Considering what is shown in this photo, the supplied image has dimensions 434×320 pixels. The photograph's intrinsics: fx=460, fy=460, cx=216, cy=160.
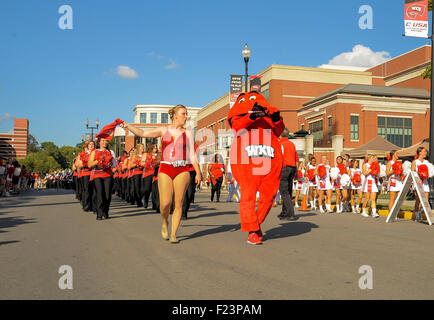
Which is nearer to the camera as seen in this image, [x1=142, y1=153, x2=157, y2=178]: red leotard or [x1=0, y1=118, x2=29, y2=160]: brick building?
[x1=142, y1=153, x2=157, y2=178]: red leotard

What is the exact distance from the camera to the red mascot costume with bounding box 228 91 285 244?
265 inches

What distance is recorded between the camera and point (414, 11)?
1286 centimetres

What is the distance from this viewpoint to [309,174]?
1459 centimetres

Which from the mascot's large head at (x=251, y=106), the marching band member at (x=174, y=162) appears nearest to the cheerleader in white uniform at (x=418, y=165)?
the mascot's large head at (x=251, y=106)

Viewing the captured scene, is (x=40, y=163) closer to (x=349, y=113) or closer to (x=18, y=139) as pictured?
(x=18, y=139)

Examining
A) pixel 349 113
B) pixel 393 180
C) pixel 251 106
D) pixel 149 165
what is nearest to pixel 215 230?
pixel 251 106

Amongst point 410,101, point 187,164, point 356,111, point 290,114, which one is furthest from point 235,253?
point 290,114

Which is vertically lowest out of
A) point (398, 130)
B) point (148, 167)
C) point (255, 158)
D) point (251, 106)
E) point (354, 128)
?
point (148, 167)

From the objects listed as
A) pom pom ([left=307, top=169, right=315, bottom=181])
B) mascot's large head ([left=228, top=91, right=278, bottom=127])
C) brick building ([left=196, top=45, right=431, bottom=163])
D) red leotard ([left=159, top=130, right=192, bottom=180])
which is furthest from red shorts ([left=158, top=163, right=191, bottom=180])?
brick building ([left=196, top=45, right=431, bottom=163])

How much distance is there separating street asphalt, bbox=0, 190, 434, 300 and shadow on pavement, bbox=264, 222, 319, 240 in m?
0.02

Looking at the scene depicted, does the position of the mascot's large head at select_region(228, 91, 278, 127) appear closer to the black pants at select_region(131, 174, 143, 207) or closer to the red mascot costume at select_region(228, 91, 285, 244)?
the red mascot costume at select_region(228, 91, 285, 244)

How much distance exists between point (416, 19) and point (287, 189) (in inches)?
251

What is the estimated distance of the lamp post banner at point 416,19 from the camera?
503 inches
